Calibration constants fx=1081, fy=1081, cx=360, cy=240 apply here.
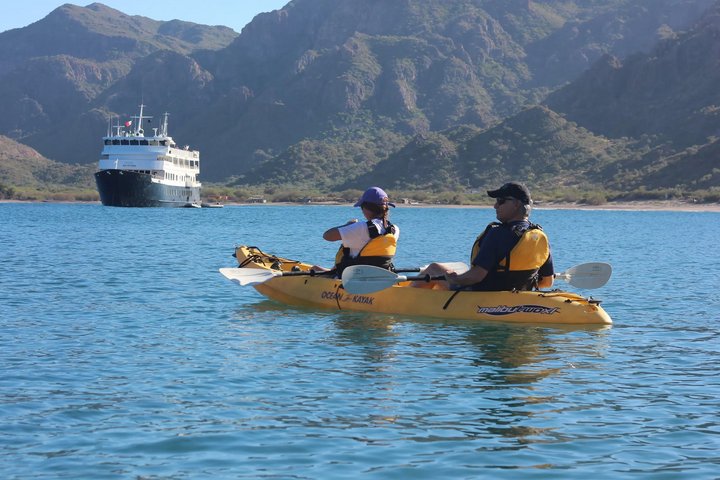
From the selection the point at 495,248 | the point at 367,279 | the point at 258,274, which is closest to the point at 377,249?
the point at 367,279

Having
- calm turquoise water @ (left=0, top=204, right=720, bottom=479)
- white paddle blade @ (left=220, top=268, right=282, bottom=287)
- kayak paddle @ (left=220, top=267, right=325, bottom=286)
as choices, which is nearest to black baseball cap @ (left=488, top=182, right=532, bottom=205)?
calm turquoise water @ (left=0, top=204, right=720, bottom=479)

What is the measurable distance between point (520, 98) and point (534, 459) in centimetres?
19105

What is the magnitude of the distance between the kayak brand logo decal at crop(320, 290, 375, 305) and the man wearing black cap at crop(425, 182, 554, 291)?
1510 mm

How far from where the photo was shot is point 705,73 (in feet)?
407

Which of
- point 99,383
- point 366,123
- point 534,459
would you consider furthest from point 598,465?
point 366,123

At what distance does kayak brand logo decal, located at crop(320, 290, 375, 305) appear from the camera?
53.1 ft

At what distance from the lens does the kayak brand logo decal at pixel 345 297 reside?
16.2m

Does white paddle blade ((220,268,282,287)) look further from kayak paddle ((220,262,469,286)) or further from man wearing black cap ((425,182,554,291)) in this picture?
man wearing black cap ((425,182,554,291))

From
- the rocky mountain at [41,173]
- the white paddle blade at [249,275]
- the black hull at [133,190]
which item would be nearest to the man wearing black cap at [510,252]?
the white paddle blade at [249,275]

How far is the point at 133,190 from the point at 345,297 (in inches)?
2678

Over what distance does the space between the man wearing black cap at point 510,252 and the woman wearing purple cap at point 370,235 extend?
1.02 meters

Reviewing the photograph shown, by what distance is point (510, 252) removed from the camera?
46.6 ft

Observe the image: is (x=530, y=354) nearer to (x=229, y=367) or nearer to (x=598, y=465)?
(x=229, y=367)

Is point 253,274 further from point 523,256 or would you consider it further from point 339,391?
point 339,391
